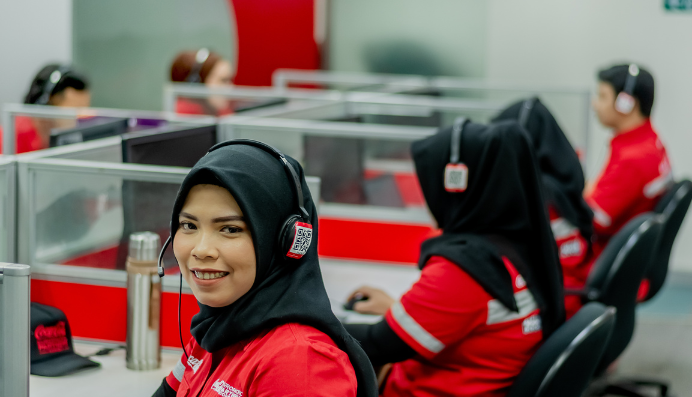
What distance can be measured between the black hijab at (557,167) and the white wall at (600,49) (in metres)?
2.11

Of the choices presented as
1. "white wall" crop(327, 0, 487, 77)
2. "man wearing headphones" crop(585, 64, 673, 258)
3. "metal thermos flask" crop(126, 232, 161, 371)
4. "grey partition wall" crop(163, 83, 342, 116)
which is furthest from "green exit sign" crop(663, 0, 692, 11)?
"metal thermos flask" crop(126, 232, 161, 371)

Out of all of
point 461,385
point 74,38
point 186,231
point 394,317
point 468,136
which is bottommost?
point 461,385

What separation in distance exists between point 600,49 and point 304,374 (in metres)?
4.47

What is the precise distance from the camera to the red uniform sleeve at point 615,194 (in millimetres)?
3172

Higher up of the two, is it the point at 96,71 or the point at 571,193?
the point at 96,71

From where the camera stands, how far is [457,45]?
5.61 m

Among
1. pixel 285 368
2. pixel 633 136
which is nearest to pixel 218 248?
pixel 285 368

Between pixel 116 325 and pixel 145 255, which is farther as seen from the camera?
pixel 116 325

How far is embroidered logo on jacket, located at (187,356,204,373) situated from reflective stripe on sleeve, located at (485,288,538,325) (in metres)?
0.64

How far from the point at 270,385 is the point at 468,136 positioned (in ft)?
2.93

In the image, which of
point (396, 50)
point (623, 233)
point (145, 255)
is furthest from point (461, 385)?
point (396, 50)

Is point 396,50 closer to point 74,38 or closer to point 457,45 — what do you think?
point 457,45

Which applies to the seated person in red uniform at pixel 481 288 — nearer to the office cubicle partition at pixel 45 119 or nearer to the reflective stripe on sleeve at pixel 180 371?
the reflective stripe on sleeve at pixel 180 371

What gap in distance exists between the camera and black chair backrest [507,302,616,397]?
148cm
